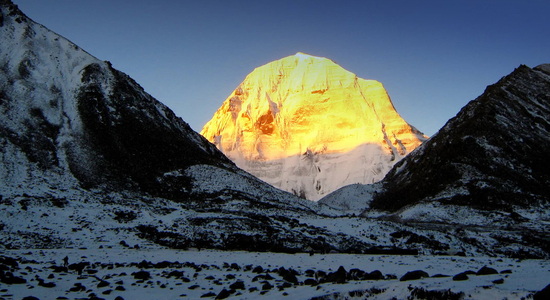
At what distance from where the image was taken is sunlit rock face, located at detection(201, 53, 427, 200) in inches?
5910

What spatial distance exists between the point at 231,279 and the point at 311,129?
15000 cm

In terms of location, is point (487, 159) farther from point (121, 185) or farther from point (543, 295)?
point (543, 295)

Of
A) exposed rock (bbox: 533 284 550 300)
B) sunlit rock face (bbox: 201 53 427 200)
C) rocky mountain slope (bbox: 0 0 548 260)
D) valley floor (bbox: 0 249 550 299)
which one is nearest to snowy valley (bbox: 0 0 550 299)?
valley floor (bbox: 0 249 550 299)

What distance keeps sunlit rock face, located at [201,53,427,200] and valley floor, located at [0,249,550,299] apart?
11878 centimetres

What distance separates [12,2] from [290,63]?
422 ft

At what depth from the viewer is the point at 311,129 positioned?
167 meters

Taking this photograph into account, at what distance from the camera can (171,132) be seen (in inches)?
2773

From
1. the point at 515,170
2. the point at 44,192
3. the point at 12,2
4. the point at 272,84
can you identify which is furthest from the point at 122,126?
the point at 272,84

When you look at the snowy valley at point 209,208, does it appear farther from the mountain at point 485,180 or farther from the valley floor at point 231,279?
the mountain at point 485,180

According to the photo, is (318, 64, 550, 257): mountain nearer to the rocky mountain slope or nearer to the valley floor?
the rocky mountain slope

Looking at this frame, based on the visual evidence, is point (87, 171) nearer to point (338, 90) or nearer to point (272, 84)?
point (338, 90)

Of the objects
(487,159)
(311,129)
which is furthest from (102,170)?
(311,129)

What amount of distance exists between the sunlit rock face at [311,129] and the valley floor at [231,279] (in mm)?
118778

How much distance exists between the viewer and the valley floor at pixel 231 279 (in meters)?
12.7
